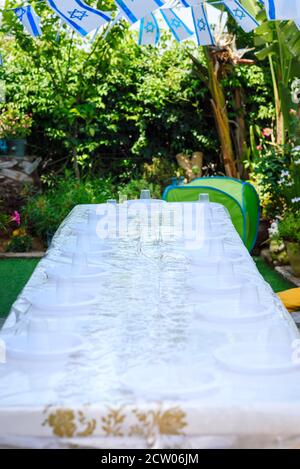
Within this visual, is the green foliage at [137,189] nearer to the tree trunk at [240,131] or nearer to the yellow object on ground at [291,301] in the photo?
the tree trunk at [240,131]

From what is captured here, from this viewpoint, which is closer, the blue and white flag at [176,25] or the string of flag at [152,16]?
the string of flag at [152,16]

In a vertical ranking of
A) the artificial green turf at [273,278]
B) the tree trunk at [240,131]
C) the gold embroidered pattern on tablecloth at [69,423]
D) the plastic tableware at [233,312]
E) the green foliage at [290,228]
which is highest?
the tree trunk at [240,131]

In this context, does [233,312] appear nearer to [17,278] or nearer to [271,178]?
[17,278]

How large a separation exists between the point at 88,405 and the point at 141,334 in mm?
334

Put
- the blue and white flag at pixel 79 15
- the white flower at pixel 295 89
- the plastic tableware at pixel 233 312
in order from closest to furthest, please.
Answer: the plastic tableware at pixel 233 312
the blue and white flag at pixel 79 15
the white flower at pixel 295 89

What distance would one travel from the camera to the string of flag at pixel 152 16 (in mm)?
4266

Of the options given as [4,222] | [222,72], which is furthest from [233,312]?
[222,72]

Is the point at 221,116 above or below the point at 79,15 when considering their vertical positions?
below

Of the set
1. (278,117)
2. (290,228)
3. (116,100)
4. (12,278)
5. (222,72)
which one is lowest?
(12,278)

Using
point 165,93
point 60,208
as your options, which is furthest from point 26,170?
point 165,93

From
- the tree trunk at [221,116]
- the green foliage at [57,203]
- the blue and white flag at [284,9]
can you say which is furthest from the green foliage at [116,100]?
the blue and white flag at [284,9]

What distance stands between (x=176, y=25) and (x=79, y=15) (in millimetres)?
1680

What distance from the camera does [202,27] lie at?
644 cm

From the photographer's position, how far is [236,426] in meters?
1.18
